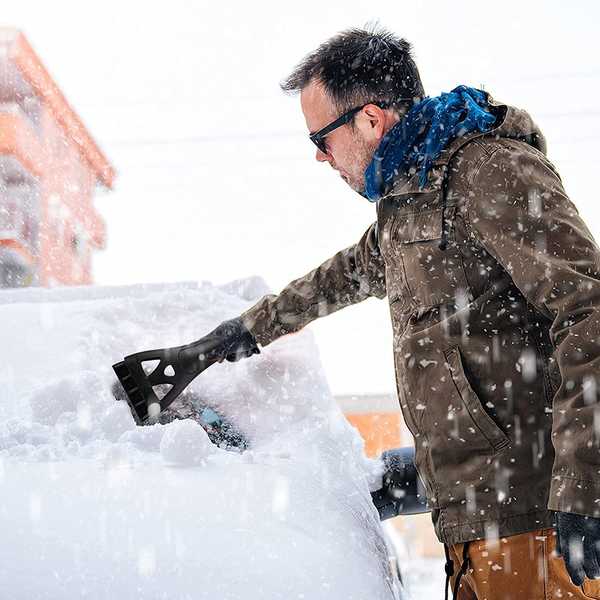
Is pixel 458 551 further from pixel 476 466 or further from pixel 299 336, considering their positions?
pixel 299 336

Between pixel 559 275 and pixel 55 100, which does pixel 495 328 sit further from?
pixel 55 100

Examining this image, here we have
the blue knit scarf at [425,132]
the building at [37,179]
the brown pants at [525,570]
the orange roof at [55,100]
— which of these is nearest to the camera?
the brown pants at [525,570]

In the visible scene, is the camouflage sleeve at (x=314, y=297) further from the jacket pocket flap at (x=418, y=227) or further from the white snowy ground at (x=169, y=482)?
the jacket pocket flap at (x=418, y=227)

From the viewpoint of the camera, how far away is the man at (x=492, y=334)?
4.03ft

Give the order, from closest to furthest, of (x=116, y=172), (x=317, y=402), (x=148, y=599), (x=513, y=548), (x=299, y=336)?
(x=148, y=599), (x=513, y=548), (x=317, y=402), (x=299, y=336), (x=116, y=172)

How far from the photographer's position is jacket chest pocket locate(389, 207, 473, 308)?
59.1 inches

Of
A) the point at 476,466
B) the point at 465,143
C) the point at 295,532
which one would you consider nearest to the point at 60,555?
the point at 295,532

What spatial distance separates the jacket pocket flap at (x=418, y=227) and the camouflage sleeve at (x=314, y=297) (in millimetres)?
542

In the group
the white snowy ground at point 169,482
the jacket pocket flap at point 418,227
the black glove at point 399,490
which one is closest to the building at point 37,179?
the white snowy ground at point 169,482

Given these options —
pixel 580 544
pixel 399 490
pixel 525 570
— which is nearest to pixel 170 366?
pixel 399 490

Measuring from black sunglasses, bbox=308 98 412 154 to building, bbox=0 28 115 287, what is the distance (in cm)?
1239

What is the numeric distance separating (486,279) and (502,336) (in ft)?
0.44

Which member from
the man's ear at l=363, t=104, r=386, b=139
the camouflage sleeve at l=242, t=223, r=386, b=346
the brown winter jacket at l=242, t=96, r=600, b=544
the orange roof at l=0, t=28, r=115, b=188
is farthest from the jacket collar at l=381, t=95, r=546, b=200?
the orange roof at l=0, t=28, r=115, b=188

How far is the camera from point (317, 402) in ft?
6.58
